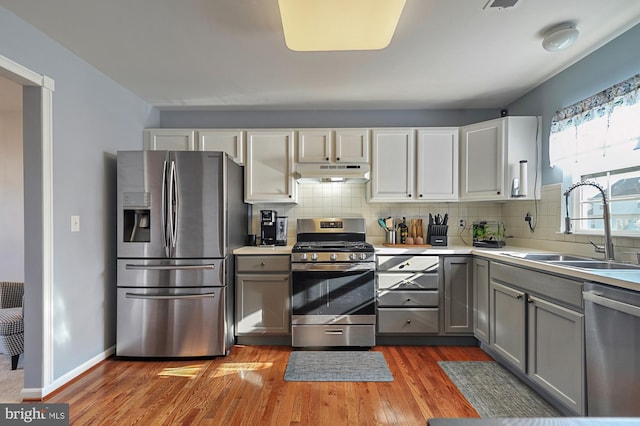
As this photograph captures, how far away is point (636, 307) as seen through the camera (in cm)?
134

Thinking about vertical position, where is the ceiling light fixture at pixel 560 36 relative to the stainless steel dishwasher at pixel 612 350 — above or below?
above

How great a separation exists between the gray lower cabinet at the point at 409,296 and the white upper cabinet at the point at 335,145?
46.2 inches

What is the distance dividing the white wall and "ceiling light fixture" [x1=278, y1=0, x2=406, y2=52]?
352 centimetres

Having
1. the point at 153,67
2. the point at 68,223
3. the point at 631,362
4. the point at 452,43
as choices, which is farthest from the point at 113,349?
the point at 452,43

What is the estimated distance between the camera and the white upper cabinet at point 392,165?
3.19 metres

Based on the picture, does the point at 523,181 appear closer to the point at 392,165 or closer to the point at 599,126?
the point at 599,126

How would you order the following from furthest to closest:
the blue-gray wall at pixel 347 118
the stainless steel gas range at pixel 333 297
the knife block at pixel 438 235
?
the blue-gray wall at pixel 347 118 → the knife block at pixel 438 235 → the stainless steel gas range at pixel 333 297

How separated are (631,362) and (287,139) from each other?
2.94m

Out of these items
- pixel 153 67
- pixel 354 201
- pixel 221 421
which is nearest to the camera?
pixel 221 421

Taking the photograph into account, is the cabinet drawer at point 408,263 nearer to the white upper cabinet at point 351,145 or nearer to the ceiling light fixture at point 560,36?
the white upper cabinet at point 351,145

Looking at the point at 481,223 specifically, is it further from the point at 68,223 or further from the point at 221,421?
the point at 68,223

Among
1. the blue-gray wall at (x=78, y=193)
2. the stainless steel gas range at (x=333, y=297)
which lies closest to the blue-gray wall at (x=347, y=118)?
the blue-gray wall at (x=78, y=193)

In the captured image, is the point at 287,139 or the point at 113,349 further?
the point at 287,139

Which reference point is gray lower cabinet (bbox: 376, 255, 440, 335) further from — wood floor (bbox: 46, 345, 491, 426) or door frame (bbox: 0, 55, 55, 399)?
door frame (bbox: 0, 55, 55, 399)
